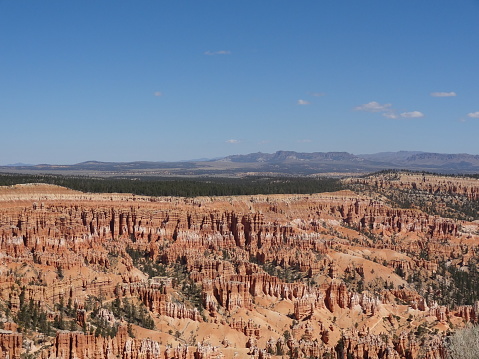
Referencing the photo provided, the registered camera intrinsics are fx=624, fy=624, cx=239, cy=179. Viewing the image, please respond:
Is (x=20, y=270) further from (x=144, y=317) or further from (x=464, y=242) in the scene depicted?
(x=464, y=242)

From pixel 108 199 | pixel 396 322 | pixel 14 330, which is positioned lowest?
pixel 396 322

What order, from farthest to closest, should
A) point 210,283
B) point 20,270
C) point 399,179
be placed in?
point 399,179 < point 210,283 < point 20,270

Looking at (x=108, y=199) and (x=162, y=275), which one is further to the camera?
(x=108, y=199)

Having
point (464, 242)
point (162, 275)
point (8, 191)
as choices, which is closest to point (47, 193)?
point (8, 191)

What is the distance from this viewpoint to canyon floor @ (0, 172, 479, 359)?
6700 cm

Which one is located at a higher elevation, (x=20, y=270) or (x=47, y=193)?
(x=47, y=193)

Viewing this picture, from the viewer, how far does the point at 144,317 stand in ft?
239

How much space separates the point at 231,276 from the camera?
90625 millimetres

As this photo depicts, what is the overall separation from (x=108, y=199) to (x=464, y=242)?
72.1 m

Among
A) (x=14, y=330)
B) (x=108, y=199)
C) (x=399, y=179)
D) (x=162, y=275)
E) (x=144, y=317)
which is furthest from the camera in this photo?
(x=399, y=179)

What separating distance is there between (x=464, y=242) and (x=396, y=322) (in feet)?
176

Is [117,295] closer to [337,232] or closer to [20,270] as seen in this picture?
[20,270]

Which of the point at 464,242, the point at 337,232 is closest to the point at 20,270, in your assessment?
the point at 337,232

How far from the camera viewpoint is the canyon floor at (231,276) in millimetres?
67000
